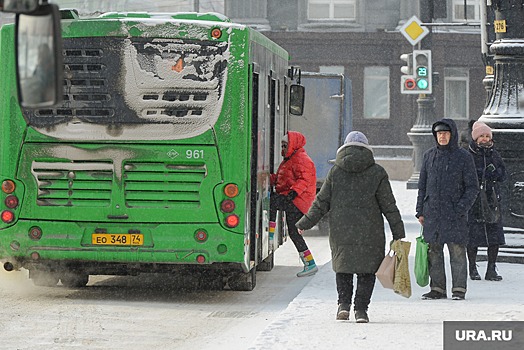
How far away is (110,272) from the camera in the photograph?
1334 centimetres

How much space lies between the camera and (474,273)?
48.4 feet

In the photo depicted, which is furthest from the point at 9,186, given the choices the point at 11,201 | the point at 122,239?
the point at 122,239

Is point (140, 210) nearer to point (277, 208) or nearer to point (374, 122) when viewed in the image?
point (277, 208)

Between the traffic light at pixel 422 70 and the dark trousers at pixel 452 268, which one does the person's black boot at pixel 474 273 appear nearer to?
the dark trousers at pixel 452 268

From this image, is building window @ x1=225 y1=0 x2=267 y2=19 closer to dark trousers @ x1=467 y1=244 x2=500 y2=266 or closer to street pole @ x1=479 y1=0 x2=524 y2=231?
street pole @ x1=479 y1=0 x2=524 y2=231

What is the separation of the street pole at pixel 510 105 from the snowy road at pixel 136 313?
259 centimetres

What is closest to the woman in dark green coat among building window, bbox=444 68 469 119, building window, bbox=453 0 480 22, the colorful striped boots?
the colorful striped boots

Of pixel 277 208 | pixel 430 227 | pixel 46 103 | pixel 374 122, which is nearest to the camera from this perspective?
pixel 46 103

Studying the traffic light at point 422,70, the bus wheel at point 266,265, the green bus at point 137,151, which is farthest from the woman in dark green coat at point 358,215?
the traffic light at point 422,70

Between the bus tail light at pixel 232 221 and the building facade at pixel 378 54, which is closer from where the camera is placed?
the bus tail light at pixel 232 221

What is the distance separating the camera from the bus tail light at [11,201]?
1308 cm

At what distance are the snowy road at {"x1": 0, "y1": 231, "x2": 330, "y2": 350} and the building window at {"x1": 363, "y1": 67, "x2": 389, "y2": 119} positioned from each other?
100 feet

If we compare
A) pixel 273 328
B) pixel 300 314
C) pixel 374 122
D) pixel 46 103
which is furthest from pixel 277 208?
pixel 374 122

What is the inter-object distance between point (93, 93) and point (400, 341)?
174 inches
